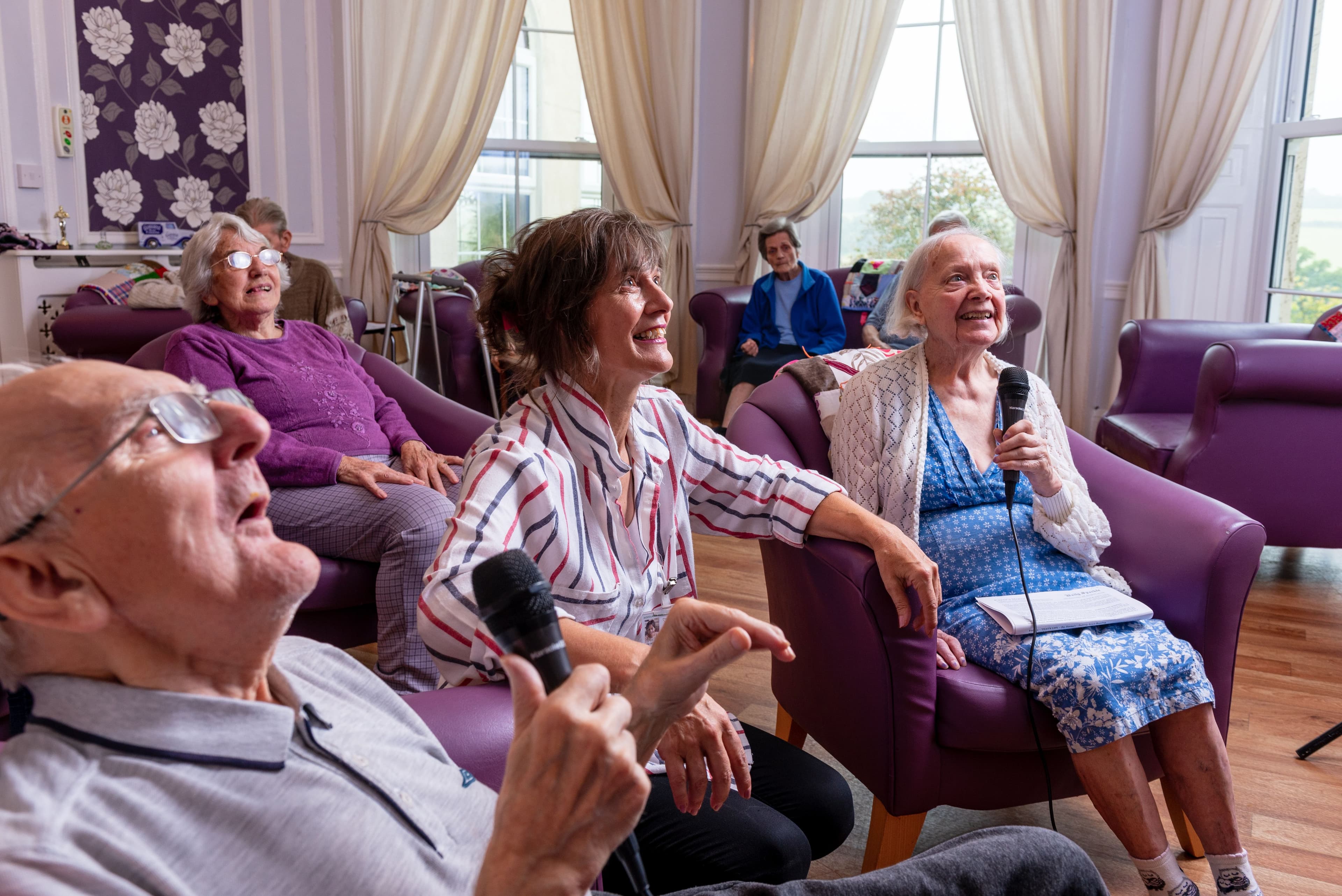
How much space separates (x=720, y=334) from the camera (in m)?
5.53

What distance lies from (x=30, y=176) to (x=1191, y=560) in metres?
5.34

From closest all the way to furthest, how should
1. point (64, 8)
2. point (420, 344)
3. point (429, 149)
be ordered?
point (64, 8)
point (420, 344)
point (429, 149)

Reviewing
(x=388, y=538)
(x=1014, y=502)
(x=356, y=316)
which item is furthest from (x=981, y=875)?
(x=356, y=316)

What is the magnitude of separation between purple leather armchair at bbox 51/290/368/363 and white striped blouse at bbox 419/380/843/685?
291 cm

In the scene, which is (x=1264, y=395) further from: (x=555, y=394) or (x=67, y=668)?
(x=67, y=668)

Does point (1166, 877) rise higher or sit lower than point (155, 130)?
lower

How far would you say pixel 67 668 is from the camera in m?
0.80

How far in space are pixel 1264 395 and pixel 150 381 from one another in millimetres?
3311

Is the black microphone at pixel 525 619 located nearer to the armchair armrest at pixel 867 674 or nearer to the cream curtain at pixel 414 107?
the armchair armrest at pixel 867 674

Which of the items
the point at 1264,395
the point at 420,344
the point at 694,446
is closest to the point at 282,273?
the point at 694,446

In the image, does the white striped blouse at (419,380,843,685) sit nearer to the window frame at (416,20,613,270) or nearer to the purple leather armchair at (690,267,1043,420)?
the purple leather armchair at (690,267,1043,420)

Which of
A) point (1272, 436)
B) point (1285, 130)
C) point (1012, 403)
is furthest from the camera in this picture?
point (1285, 130)

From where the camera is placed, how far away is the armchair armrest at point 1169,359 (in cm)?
409

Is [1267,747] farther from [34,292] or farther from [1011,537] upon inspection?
[34,292]
